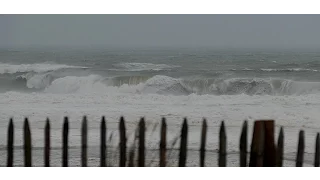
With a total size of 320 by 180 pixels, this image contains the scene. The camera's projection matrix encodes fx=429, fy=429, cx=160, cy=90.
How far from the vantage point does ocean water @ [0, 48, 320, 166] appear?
880cm

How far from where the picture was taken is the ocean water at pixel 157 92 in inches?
347

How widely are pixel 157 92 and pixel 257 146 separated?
17.2m

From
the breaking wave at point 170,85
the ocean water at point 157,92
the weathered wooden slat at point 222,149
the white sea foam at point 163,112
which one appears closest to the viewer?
the weathered wooden slat at point 222,149

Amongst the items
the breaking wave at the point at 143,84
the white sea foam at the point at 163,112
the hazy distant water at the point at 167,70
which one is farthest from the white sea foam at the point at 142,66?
the white sea foam at the point at 163,112

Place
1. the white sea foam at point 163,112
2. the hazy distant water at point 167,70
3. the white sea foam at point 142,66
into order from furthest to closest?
the white sea foam at point 142,66 → the hazy distant water at point 167,70 → the white sea foam at point 163,112

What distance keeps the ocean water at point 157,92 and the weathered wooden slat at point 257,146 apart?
0.99 meters

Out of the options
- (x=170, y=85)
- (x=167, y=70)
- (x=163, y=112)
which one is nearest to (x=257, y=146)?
(x=163, y=112)

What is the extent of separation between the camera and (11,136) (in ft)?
9.47

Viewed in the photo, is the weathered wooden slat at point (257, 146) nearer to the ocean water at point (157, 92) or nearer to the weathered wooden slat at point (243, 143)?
the weathered wooden slat at point (243, 143)

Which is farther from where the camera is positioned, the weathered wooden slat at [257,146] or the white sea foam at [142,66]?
the white sea foam at [142,66]

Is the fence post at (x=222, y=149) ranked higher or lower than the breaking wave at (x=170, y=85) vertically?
higher
